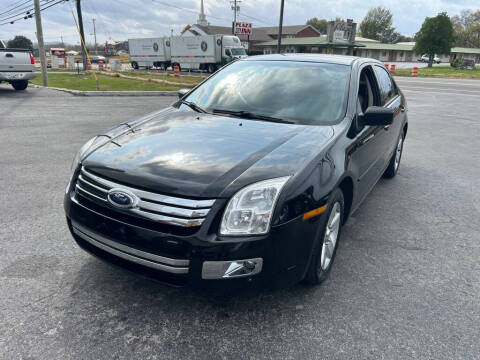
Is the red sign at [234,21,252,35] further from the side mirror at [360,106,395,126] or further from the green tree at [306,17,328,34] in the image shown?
the green tree at [306,17,328,34]

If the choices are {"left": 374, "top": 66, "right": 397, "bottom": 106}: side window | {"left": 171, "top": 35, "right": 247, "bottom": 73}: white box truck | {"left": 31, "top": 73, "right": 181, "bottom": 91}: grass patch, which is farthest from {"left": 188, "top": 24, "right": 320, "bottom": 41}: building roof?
{"left": 374, "top": 66, "right": 397, "bottom": 106}: side window

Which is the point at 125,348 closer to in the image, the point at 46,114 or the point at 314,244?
the point at 314,244

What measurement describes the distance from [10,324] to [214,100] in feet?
8.04

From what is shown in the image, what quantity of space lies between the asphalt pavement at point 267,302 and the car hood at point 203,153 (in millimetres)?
682

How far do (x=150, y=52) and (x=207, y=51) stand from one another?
1091cm

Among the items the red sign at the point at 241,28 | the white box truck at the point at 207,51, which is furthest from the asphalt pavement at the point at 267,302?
the red sign at the point at 241,28

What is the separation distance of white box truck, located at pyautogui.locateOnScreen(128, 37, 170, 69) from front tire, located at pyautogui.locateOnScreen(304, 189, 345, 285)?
42.4m

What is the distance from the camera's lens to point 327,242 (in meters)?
2.86

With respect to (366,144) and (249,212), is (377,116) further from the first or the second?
(249,212)

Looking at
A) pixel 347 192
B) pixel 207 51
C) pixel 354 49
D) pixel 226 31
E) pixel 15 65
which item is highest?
pixel 226 31

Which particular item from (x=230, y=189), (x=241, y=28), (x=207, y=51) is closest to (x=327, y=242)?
(x=230, y=189)

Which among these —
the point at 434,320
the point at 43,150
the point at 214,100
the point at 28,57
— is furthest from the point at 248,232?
the point at 28,57

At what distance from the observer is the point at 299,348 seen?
7.41ft

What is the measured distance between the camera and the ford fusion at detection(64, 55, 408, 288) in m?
2.17
